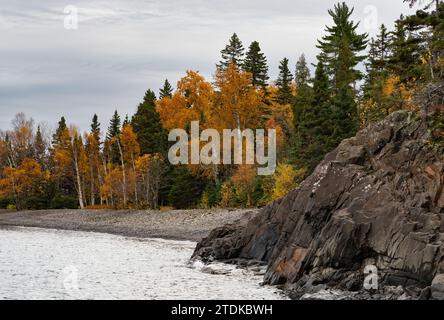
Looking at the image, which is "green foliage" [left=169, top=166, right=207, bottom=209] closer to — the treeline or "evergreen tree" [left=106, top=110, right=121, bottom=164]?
the treeline

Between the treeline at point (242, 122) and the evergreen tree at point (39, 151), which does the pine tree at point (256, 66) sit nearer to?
the treeline at point (242, 122)

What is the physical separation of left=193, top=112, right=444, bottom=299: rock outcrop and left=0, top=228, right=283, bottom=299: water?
221 centimetres

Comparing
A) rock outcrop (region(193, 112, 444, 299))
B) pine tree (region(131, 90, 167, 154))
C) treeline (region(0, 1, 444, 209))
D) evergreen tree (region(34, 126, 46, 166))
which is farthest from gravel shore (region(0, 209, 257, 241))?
evergreen tree (region(34, 126, 46, 166))

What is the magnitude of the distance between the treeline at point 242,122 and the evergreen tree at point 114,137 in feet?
0.62

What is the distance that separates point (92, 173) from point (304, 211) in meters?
53.4

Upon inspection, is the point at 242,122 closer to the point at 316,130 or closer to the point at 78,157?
the point at 316,130

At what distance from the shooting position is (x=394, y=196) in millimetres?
22094

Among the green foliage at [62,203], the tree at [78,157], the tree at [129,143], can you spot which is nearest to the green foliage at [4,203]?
the green foliage at [62,203]

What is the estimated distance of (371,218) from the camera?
21578 mm

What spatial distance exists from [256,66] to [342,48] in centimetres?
1490

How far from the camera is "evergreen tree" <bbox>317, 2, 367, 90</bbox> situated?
54031 millimetres

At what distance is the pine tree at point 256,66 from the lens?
6800 cm
